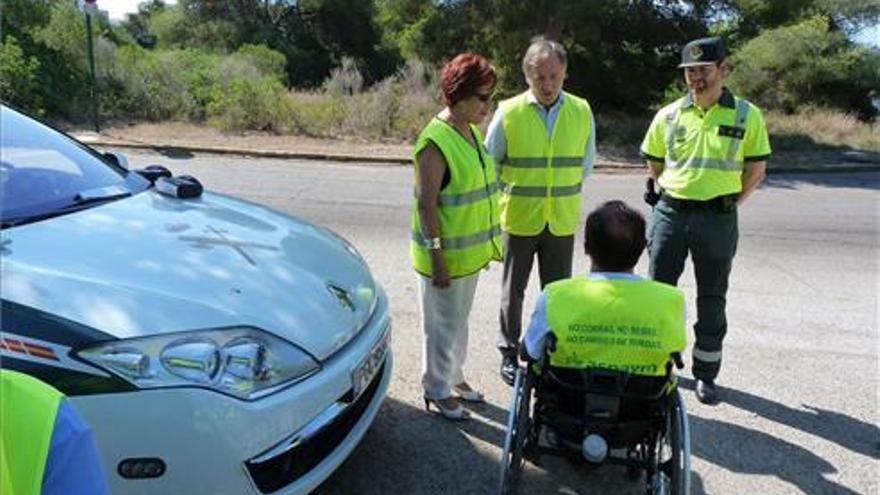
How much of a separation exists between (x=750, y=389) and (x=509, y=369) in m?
1.34

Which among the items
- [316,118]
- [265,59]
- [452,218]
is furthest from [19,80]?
[452,218]

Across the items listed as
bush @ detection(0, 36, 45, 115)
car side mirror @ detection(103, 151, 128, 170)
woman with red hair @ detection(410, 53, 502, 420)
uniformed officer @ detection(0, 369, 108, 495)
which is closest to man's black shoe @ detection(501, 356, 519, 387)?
woman with red hair @ detection(410, 53, 502, 420)

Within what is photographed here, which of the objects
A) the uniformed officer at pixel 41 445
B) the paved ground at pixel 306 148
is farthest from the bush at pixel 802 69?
the uniformed officer at pixel 41 445

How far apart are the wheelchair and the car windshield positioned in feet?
6.38

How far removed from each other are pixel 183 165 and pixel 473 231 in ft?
33.3

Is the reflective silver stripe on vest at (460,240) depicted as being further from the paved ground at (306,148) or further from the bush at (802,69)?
the bush at (802,69)

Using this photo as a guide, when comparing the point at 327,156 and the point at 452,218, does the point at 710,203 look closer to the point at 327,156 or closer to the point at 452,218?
the point at 452,218

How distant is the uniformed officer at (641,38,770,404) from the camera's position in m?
3.99

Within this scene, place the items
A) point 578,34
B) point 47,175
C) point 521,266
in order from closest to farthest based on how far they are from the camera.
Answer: point 47,175
point 521,266
point 578,34

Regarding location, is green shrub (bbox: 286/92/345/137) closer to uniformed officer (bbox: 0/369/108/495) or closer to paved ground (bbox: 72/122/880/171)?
paved ground (bbox: 72/122/880/171)

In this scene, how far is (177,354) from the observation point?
2.44 m

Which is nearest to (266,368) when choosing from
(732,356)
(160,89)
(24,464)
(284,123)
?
(24,464)

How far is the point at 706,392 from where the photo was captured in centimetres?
418

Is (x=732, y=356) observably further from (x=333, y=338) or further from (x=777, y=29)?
(x=777, y=29)
